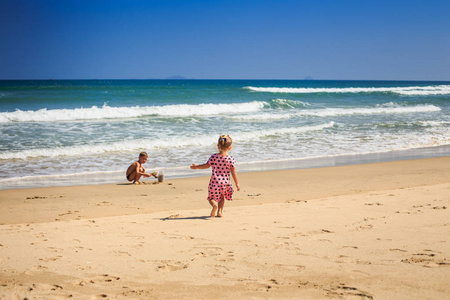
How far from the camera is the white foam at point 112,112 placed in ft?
71.7

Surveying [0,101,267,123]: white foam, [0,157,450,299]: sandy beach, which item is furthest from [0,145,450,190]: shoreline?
[0,101,267,123]: white foam

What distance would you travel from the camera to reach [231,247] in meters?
4.40

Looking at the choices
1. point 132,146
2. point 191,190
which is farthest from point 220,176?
point 132,146

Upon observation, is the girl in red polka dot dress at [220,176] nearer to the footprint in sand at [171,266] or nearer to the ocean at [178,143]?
the footprint in sand at [171,266]

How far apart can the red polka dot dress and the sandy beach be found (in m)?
0.33

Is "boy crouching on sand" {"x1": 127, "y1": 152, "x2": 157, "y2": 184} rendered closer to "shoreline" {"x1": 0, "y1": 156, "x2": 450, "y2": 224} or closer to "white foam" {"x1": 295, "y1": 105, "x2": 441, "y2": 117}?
"shoreline" {"x1": 0, "y1": 156, "x2": 450, "y2": 224}

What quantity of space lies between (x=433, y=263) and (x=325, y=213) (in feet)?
7.19

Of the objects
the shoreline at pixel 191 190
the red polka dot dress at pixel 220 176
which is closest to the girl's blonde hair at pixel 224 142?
the red polka dot dress at pixel 220 176

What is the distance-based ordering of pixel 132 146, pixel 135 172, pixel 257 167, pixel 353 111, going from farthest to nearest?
pixel 353 111 < pixel 132 146 < pixel 257 167 < pixel 135 172

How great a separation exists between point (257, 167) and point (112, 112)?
52.4ft

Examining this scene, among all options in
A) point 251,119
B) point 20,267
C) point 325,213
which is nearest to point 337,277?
point 325,213

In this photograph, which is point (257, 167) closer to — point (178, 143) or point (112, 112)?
point (178, 143)

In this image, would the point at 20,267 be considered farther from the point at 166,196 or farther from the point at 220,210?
the point at 166,196

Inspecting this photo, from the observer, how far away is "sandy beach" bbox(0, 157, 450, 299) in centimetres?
339
